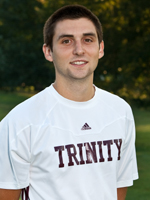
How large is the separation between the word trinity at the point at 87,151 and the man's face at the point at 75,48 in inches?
19.3

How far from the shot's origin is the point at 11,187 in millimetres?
3104

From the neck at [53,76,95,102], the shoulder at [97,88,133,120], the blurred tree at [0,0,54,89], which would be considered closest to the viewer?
the neck at [53,76,95,102]

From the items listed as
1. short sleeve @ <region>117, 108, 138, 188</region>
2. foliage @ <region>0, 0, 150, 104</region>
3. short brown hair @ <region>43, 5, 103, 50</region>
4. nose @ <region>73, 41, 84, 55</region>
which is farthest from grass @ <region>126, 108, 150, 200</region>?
nose @ <region>73, 41, 84, 55</region>

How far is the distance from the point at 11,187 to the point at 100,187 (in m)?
0.62

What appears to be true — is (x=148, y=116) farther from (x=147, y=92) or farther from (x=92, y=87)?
(x=92, y=87)

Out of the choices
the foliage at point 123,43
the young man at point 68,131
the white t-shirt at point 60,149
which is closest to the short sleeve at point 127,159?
the young man at point 68,131

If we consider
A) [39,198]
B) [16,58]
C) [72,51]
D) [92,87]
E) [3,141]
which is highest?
[16,58]

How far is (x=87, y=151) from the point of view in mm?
3123

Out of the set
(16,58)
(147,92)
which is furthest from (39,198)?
(16,58)

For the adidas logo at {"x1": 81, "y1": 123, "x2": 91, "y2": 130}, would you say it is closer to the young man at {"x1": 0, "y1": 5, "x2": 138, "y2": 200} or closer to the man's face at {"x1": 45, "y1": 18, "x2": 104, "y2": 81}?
the young man at {"x1": 0, "y1": 5, "x2": 138, "y2": 200}

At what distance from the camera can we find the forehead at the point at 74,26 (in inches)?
124

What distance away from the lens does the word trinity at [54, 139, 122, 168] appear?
3.04 meters

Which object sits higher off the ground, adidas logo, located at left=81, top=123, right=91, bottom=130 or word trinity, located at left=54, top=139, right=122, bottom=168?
adidas logo, located at left=81, top=123, right=91, bottom=130

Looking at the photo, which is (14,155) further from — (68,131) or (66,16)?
(66,16)
